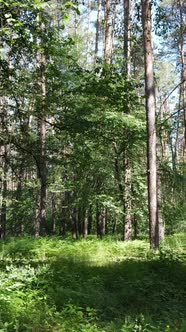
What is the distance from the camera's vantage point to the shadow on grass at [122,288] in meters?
5.06

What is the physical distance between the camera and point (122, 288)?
20.2 ft

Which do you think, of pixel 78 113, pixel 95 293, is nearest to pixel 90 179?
pixel 78 113

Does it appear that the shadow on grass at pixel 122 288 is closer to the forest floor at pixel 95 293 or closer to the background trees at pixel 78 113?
the forest floor at pixel 95 293

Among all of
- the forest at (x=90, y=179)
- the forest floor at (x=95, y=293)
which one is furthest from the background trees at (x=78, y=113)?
the forest floor at (x=95, y=293)

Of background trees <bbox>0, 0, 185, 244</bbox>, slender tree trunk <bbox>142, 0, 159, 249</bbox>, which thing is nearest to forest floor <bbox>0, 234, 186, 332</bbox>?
slender tree trunk <bbox>142, 0, 159, 249</bbox>

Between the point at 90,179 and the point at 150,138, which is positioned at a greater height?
the point at 150,138

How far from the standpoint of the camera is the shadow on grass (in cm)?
506

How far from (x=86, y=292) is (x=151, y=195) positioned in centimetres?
433

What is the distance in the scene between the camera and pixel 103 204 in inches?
486

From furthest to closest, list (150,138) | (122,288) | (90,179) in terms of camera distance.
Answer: (90,179) → (150,138) → (122,288)

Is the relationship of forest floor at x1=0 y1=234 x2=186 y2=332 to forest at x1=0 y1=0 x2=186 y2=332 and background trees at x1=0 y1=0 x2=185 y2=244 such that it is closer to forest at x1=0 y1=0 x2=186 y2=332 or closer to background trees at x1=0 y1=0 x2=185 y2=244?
forest at x1=0 y1=0 x2=186 y2=332

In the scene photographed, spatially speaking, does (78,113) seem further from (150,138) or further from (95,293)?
(95,293)

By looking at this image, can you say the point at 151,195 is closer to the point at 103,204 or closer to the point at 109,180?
the point at 103,204

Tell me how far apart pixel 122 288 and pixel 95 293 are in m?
0.77
